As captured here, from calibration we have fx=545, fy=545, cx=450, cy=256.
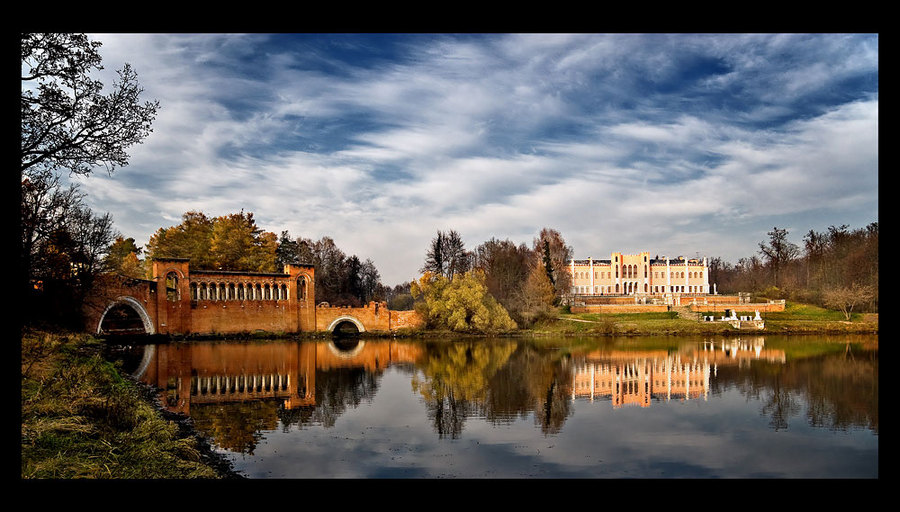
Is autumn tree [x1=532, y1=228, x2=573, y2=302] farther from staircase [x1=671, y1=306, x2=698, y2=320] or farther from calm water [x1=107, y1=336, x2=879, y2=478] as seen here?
calm water [x1=107, y1=336, x2=879, y2=478]

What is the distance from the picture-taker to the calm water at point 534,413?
948cm

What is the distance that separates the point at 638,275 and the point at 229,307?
166 ft

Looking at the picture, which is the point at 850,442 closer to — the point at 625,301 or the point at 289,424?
the point at 289,424

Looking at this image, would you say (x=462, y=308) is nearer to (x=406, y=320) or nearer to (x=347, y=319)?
(x=406, y=320)

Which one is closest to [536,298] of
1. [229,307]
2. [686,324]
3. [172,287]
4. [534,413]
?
[686,324]

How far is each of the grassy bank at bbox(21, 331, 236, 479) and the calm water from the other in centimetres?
120

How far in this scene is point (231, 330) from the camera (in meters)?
39.4

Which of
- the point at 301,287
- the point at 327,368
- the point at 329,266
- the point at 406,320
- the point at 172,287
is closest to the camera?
the point at 327,368

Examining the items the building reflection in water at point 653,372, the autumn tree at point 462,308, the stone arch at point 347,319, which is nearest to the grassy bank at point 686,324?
the autumn tree at point 462,308

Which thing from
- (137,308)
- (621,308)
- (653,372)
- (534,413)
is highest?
(137,308)

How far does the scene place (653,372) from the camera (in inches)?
821

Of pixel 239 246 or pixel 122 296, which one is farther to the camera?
pixel 239 246
